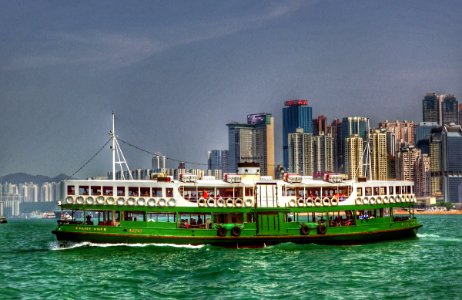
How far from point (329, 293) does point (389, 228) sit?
67.0 feet

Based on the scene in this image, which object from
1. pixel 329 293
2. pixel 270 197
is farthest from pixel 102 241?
pixel 329 293

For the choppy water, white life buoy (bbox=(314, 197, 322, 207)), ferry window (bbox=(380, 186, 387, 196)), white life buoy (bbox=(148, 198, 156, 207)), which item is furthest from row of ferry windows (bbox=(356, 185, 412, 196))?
white life buoy (bbox=(148, 198, 156, 207))

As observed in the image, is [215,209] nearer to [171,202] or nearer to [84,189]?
[171,202]

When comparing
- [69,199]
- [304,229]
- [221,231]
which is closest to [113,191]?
[69,199]

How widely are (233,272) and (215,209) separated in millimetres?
10961

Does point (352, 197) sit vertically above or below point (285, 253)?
above

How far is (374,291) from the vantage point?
28266 millimetres

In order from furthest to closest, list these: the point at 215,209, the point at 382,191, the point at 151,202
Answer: the point at 382,191, the point at 215,209, the point at 151,202

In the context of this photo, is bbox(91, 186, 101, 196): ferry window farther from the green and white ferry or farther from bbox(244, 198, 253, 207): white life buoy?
bbox(244, 198, 253, 207): white life buoy

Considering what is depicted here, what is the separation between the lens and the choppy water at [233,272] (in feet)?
92.5

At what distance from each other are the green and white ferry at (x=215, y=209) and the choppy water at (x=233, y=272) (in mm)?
901

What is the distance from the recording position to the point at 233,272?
32.9 meters

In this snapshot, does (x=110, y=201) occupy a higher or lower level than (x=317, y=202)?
higher

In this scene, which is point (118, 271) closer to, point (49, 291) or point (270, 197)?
point (49, 291)
